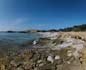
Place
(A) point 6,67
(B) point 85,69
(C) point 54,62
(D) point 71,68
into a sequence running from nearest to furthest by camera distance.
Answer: (B) point 85,69 → (D) point 71,68 → (A) point 6,67 → (C) point 54,62

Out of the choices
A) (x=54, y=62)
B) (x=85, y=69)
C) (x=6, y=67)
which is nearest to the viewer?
(x=85, y=69)

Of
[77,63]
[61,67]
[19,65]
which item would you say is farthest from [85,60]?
[19,65]

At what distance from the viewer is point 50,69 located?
7152mm

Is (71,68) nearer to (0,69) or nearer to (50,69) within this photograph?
(50,69)

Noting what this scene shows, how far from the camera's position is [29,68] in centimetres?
727

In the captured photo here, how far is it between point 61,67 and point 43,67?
81cm

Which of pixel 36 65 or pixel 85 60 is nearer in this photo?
pixel 85 60

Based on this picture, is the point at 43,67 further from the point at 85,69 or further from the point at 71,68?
the point at 85,69

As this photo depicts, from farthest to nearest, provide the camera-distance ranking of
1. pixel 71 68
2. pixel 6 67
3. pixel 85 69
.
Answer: pixel 6 67 → pixel 71 68 → pixel 85 69

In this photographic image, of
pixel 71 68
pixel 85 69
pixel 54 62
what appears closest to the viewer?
pixel 85 69

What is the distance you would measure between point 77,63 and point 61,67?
0.93 m

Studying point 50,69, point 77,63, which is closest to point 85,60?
point 77,63

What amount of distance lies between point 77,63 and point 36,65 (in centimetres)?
194

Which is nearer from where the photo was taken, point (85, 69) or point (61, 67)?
point (85, 69)
